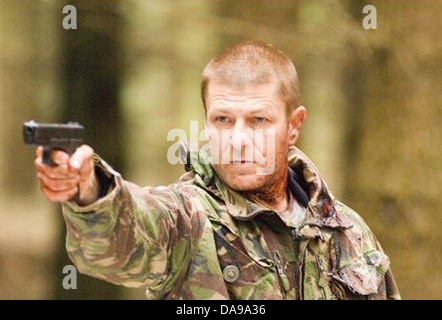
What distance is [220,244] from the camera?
1930 millimetres

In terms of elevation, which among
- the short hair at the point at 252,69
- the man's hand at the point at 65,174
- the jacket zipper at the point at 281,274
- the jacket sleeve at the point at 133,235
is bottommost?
the jacket zipper at the point at 281,274

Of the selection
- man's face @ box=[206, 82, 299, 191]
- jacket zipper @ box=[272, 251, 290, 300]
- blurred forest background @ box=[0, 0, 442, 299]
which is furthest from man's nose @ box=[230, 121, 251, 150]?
blurred forest background @ box=[0, 0, 442, 299]

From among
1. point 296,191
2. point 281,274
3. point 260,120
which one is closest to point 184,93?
point 296,191

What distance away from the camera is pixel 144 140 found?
353 cm

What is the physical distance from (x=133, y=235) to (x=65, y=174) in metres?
0.22

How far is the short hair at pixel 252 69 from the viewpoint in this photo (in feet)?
6.47

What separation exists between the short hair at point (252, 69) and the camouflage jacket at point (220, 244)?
0.18 meters

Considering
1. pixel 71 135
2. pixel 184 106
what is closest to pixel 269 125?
pixel 71 135

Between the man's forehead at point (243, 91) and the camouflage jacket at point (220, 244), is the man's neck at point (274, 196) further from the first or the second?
the man's forehead at point (243, 91)

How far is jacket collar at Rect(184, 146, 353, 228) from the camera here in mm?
1973

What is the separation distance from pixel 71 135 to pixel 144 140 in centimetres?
196

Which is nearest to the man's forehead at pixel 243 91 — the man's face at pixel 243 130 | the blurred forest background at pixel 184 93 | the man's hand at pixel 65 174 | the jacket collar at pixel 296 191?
the man's face at pixel 243 130

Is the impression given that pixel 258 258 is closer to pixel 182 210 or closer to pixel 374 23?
pixel 182 210

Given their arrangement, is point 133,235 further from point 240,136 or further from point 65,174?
point 240,136
